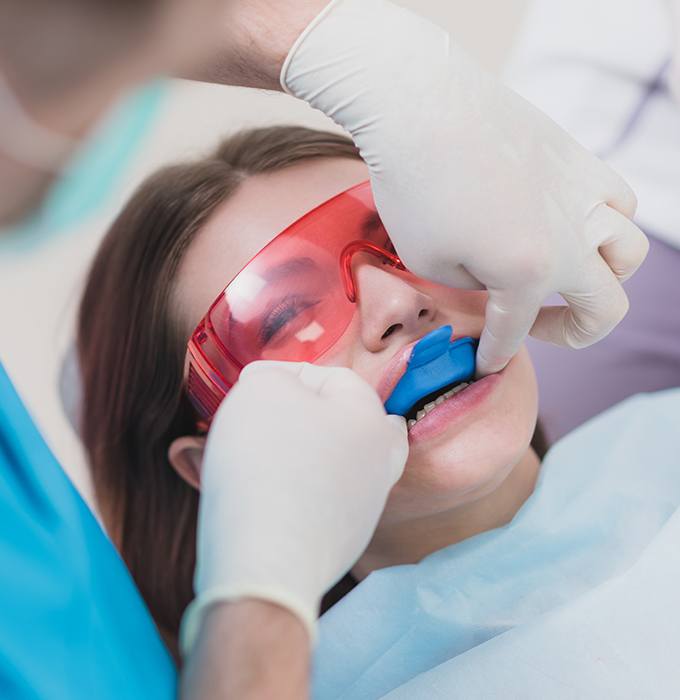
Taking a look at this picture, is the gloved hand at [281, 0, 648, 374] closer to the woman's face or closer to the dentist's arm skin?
the woman's face

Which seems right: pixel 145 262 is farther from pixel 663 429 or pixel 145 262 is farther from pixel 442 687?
pixel 663 429

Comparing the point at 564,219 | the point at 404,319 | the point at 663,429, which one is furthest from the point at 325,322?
the point at 663,429

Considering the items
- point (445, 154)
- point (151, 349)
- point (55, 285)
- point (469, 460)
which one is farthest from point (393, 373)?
point (55, 285)

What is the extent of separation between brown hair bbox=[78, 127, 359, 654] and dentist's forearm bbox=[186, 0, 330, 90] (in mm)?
186

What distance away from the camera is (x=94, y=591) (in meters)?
0.79

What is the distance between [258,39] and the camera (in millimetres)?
1013

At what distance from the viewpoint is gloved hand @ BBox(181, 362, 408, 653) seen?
0.70 meters

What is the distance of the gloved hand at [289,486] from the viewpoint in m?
0.70

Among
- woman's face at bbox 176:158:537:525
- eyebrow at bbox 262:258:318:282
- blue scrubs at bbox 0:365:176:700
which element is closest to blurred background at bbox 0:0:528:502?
woman's face at bbox 176:158:537:525

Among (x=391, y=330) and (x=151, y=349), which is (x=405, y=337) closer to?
(x=391, y=330)

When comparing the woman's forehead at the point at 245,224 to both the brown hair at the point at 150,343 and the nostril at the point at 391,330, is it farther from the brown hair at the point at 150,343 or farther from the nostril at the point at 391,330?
the nostril at the point at 391,330

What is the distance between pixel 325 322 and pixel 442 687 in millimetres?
471

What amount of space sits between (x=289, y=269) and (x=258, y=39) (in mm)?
270

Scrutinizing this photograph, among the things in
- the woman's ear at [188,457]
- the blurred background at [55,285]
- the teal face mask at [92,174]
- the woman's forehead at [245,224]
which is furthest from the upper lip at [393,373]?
the blurred background at [55,285]
